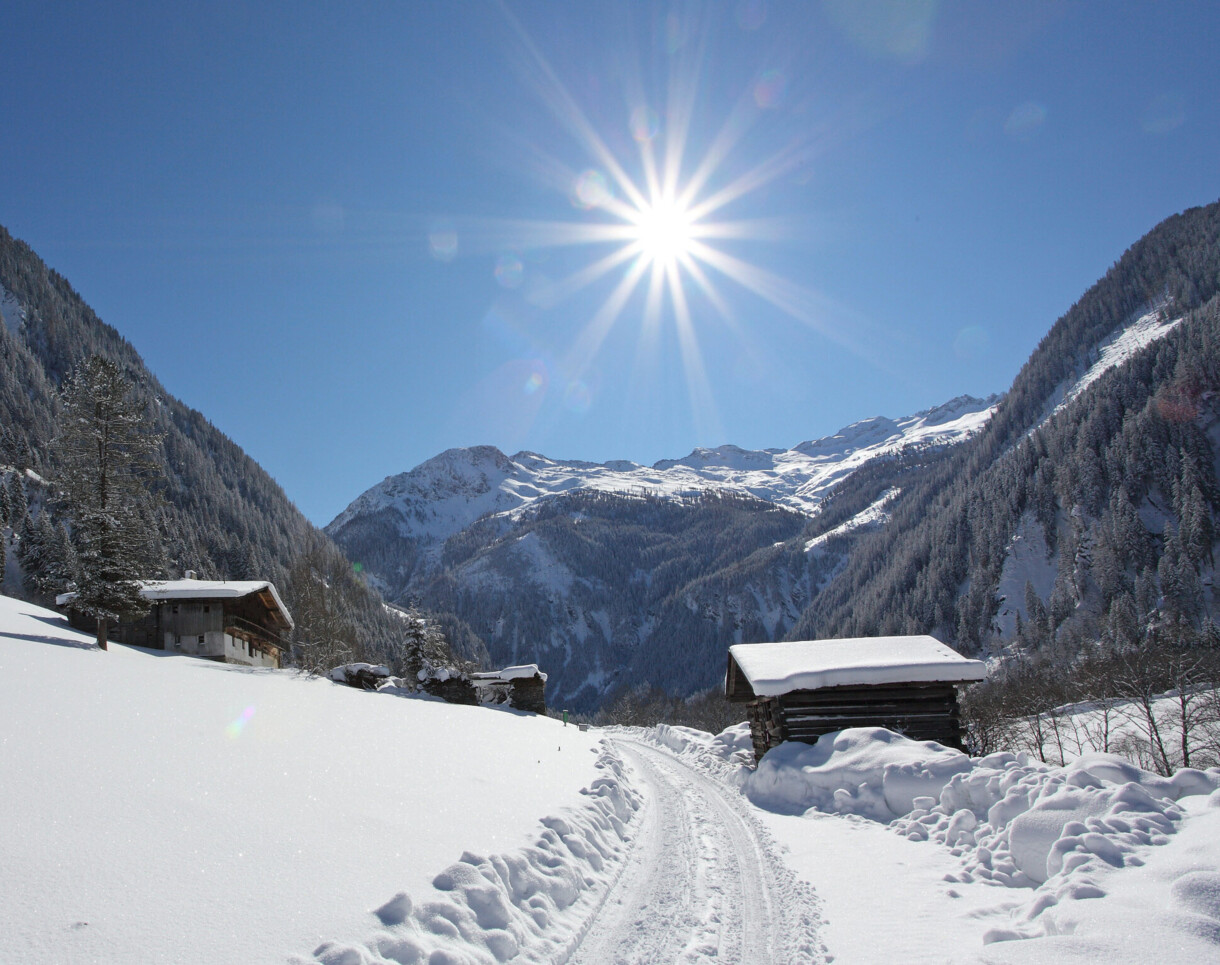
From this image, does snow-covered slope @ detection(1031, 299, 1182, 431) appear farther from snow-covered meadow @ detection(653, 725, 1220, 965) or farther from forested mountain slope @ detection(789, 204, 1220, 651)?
snow-covered meadow @ detection(653, 725, 1220, 965)

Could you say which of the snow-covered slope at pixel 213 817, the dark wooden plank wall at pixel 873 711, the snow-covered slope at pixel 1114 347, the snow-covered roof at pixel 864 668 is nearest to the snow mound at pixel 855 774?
the dark wooden plank wall at pixel 873 711

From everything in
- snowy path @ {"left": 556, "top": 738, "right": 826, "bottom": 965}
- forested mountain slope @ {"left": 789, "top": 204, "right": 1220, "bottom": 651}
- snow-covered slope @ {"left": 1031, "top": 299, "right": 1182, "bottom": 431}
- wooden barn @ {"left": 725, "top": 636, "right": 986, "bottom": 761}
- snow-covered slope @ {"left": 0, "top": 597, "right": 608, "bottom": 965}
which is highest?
snow-covered slope @ {"left": 1031, "top": 299, "right": 1182, "bottom": 431}

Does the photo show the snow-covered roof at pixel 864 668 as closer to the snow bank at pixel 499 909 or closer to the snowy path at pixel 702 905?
the snowy path at pixel 702 905

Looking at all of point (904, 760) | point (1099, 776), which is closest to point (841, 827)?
point (904, 760)

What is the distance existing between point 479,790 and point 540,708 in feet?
130

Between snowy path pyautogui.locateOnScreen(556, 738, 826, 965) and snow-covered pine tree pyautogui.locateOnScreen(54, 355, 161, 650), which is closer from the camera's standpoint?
snowy path pyautogui.locateOnScreen(556, 738, 826, 965)

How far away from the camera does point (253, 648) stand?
127 ft

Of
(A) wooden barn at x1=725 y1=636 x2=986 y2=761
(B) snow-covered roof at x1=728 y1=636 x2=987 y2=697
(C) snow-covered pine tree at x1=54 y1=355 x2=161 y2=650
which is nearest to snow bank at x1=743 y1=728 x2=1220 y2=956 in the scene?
(B) snow-covered roof at x1=728 y1=636 x2=987 y2=697

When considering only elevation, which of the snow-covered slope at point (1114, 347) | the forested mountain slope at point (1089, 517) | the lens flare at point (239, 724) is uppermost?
the snow-covered slope at point (1114, 347)

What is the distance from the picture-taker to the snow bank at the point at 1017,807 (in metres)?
6.52

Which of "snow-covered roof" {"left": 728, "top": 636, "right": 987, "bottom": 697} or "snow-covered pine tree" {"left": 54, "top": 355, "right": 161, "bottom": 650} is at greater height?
"snow-covered pine tree" {"left": 54, "top": 355, "right": 161, "bottom": 650}

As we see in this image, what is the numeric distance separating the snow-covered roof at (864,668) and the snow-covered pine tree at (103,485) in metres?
23.4

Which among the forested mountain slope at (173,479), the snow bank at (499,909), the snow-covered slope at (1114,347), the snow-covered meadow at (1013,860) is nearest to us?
the snow bank at (499,909)

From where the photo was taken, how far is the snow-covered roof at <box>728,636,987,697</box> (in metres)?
17.1
